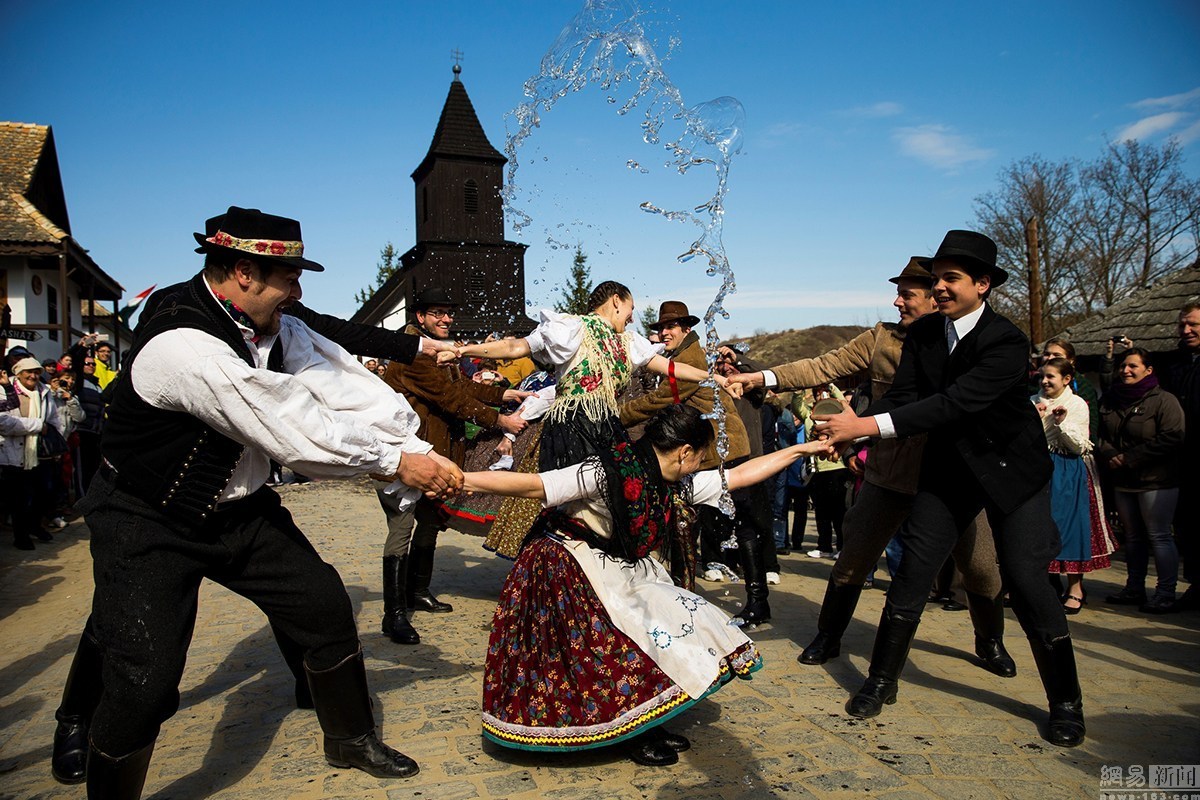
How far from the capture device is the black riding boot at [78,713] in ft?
11.7

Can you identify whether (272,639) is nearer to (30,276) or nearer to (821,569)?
(821,569)

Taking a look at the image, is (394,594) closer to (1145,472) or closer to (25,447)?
(1145,472)

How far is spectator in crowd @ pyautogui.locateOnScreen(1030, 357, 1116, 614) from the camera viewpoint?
6504 millimetres

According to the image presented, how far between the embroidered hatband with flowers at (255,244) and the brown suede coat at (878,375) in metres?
3.23

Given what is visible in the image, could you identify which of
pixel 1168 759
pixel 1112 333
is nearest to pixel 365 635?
pixel 1168 759

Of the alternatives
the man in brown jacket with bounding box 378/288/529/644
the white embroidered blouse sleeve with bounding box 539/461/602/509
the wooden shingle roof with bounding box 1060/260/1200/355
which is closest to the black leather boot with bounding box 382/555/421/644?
the man in brown jacket with bounding box 378/288/529/644

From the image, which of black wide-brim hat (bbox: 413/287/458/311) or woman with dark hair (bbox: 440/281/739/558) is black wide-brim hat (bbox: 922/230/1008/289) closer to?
woman with dark hair (bbox: 440/281/739/558)

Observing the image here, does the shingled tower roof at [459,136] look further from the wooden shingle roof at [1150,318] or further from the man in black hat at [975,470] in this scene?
the man in black hat at [975,470]

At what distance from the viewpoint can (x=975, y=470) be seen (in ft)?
13.2

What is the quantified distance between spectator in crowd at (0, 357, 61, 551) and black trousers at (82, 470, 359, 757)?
293 inches

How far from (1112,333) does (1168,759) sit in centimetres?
1122

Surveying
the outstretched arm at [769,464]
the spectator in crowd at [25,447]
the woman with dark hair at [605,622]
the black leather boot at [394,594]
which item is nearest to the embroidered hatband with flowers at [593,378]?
the woman with dark hair at [605,622]

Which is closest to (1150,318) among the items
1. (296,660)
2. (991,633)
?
(991,633)

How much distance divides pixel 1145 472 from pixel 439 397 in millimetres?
5721
